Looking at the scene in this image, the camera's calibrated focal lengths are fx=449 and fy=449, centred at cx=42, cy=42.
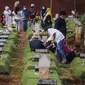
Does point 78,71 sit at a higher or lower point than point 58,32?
lower

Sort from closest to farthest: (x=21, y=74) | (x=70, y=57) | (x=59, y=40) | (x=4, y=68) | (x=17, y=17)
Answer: (x=4, y=68)
(x=21, y=74)
(x=59, y=40)
(x=70, y=57)
(x=17, y=17)

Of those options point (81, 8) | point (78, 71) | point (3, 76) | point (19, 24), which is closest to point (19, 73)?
point (3, 76)

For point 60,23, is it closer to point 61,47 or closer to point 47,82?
point 61,47

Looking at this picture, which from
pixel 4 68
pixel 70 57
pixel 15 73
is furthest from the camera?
pixel 70 57

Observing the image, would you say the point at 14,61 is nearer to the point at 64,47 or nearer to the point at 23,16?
the point at 64,47

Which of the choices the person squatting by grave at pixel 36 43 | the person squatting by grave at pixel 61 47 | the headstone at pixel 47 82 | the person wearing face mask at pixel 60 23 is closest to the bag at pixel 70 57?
the person squatting by grave at pixel 61 47

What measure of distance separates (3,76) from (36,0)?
1040 inches

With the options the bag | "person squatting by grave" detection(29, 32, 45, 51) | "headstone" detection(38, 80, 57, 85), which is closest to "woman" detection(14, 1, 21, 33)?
"person squatting by grave" detection(29, 32, 45, 51)

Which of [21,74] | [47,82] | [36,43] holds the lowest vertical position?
[21,74]

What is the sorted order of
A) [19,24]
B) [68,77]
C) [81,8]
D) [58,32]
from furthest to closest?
1. [81,8]
2. [19,24]
3. [58,32]
4. [68,77]

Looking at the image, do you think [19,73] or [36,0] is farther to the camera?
[36,0]

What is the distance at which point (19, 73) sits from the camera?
49.2ft

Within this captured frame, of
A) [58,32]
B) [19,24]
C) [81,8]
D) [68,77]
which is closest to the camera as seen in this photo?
[68,77]

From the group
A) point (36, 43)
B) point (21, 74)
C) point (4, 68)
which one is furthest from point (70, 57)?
point (4, 68)
